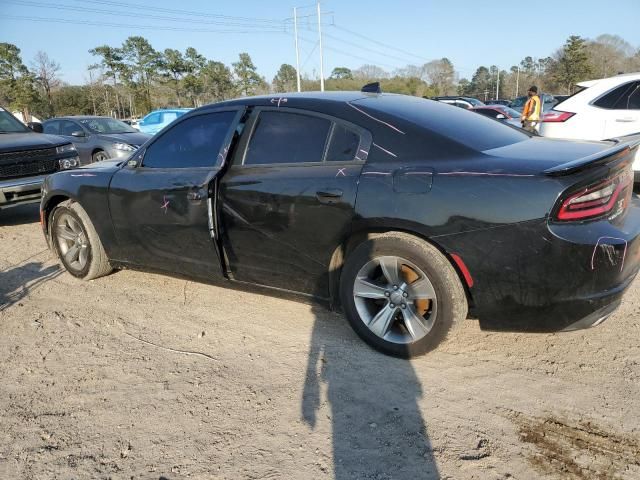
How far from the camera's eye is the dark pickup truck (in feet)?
20.6

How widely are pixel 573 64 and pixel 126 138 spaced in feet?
197

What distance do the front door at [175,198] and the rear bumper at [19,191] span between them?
325 centimetres

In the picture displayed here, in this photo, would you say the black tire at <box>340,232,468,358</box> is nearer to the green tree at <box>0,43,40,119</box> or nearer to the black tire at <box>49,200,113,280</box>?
the black tire at <box>49,200,113,280</box>

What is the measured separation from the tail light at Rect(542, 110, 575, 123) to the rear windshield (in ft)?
Answer: 11.8

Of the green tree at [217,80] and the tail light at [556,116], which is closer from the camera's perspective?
the tail light at [556,116]

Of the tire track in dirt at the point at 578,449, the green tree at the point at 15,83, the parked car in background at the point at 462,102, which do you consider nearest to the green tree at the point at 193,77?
the green tree at the point at 15,83

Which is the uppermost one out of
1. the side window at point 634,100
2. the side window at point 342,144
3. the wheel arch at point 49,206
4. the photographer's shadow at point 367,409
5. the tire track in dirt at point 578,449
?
the side window at point 634,100

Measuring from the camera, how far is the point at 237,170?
330 centimetres

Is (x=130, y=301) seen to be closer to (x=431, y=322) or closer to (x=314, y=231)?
(x=314, y=231)

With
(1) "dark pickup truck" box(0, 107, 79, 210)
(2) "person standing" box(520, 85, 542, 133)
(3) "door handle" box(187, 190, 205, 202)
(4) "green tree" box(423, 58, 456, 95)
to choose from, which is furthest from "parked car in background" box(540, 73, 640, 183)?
(4) "green tree" box(423, 58, 456, 95)

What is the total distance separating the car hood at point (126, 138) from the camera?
35.3ft

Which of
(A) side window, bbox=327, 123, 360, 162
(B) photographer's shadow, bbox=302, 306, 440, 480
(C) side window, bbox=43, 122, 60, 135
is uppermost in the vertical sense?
(C) side window, bbox=43, 122, 60, 135

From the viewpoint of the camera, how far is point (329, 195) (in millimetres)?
2871

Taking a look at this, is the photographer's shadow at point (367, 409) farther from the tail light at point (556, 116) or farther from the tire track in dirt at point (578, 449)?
the tail light at point (556, 116)
